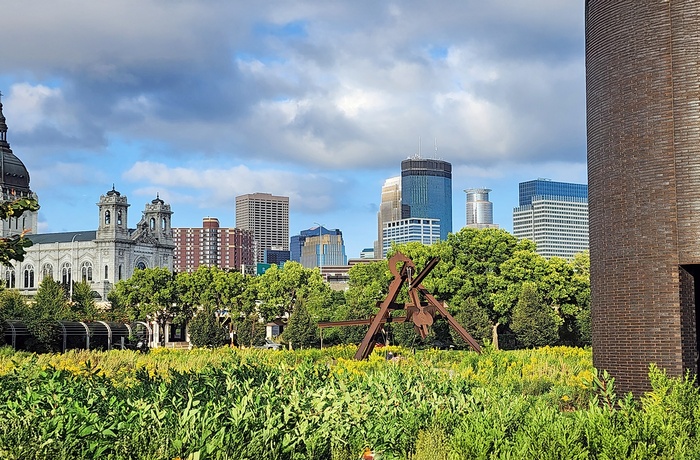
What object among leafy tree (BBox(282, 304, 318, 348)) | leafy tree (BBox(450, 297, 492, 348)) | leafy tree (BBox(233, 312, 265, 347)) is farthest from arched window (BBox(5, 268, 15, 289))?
leafy tree (BBox(450, 297, 492, 348))

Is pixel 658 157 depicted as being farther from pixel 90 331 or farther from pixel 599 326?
pixel 90 331

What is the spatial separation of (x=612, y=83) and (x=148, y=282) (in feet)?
270

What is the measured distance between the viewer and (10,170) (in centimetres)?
18838

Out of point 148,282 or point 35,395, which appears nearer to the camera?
point 35,395

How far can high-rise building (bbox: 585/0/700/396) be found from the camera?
15.9 meters

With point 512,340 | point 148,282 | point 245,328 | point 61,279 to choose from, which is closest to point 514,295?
point 512,340

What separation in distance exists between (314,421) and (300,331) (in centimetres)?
5833

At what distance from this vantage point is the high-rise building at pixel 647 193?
1587cm

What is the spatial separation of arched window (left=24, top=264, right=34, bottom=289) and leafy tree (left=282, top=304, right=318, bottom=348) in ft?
371

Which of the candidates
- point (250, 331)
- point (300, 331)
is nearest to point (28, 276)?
point (250, 331)

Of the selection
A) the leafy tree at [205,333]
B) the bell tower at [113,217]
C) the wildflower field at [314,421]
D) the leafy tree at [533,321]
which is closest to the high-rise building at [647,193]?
the wildflower field at [314,421]

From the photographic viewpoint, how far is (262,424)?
36.7 feet

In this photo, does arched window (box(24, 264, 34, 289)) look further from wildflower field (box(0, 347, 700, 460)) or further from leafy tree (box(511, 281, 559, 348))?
wildflower field (box(0, 347, 700, 460))

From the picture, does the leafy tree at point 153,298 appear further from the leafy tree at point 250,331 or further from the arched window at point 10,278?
the arched window at point 10,278
